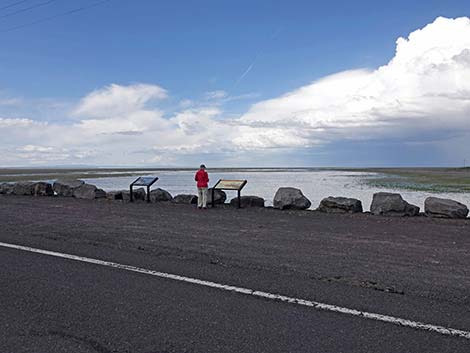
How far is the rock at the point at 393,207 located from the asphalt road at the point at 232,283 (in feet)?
6.09

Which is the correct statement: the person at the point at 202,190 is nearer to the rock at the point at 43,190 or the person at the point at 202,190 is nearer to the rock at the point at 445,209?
the rock at the point at 445,209

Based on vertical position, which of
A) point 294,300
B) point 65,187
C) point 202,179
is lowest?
point 294,300

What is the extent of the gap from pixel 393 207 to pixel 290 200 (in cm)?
331

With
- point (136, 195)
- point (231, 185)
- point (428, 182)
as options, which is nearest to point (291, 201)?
point (231, 185)

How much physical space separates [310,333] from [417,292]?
1994mm

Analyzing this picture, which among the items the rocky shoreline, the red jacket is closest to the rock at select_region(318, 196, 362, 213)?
the rocky shoreline

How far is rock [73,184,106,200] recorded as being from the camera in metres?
18.5

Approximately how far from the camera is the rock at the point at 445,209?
462 inches

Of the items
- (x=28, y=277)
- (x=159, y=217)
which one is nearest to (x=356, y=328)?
(x=28, y=277)

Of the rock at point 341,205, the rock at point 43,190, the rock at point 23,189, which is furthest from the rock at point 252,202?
the rock at point 23,189

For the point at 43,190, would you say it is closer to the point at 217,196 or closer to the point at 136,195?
the point at 136,195

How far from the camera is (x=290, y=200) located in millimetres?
14281

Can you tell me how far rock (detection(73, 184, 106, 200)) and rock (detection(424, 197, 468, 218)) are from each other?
43.2 feet

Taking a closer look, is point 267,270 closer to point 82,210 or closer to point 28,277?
point 28,277
